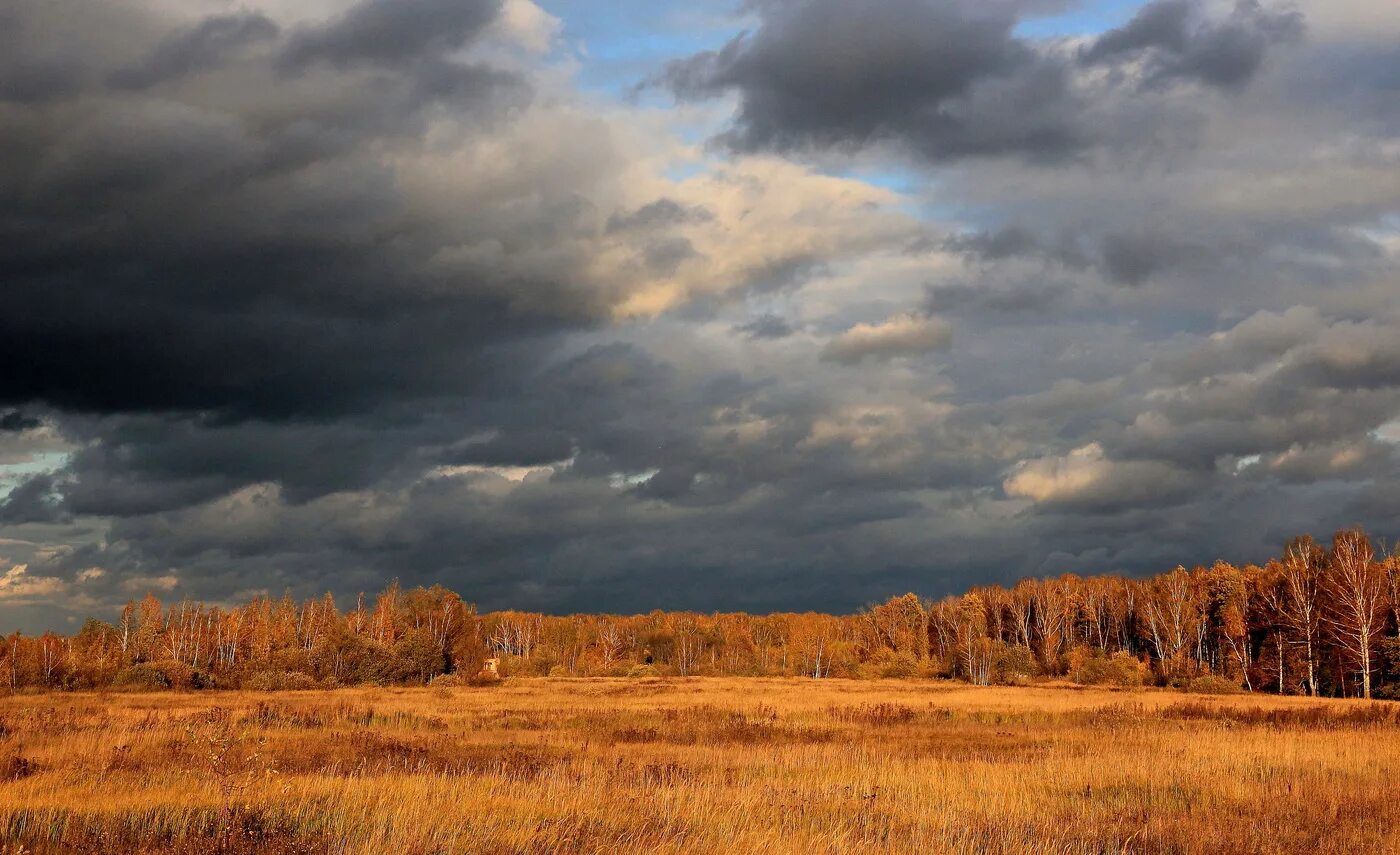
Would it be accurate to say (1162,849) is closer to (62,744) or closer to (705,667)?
(62,744)

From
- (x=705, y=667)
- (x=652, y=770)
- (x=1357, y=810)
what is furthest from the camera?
(x=705, y=667)

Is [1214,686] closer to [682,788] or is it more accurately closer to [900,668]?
[900,668]

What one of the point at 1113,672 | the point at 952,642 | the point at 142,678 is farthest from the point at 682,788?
the point at 952,642

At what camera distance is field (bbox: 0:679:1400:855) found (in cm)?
1224

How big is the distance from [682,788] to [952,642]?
417ft

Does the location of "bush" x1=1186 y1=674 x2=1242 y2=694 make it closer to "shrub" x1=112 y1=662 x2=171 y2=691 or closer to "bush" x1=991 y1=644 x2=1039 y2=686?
"bush" x1=991 y1=644 x2=1039 y2=686

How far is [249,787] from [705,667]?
429 feet

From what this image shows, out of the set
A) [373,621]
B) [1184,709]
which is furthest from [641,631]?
[1184,709]

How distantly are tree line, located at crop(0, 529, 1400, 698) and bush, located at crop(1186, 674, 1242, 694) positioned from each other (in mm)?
163

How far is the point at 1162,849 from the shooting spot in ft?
42.9

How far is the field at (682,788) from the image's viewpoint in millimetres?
12242

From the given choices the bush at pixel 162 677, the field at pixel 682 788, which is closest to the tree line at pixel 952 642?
the bush at pixel 162 677

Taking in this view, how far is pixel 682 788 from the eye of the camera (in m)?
16.5

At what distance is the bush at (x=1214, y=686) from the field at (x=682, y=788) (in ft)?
161
